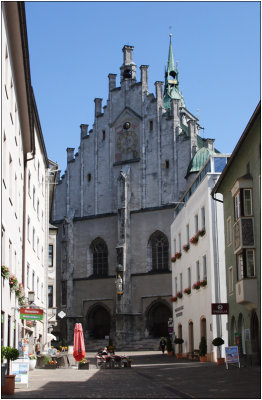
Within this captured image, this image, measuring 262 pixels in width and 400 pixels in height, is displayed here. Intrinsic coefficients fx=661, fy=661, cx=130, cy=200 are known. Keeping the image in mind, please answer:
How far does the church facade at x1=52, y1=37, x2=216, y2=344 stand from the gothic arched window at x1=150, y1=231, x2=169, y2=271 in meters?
0.09

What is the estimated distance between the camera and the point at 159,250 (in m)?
56.6

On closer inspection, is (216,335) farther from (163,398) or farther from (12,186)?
(163,398)

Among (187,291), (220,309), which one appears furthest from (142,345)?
(220,309)

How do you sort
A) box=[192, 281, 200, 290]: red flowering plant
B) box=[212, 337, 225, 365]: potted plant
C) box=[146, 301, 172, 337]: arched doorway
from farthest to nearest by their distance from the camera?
box=[146, 301, 172, 337]: arched doorway
box=[192, 281, 200, 290]: red flowering plant
box=[212, 337, 225, 365]: potted plant

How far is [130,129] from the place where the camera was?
60.2m

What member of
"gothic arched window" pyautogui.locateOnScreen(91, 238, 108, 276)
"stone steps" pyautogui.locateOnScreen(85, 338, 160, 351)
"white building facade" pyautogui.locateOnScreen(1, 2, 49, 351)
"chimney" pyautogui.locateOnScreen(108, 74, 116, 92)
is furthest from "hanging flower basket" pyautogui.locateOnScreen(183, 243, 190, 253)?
"chimney" pyautogui.locateOnScreen(108, 74, 116, 92)

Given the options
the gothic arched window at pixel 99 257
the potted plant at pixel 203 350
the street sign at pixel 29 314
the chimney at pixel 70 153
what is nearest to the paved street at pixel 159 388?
the street sign at pixel 29 314

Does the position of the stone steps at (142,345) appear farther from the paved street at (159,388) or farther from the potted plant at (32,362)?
the paved street at (159,388)

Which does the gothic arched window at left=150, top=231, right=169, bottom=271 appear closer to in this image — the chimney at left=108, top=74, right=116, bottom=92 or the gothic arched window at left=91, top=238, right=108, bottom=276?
the gothic arched window at left=91, top=238, right=108, bottom=276

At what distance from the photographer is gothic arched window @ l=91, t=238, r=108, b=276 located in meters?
59.1

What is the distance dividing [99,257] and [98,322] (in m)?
5.77

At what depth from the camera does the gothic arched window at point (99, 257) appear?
59062mm

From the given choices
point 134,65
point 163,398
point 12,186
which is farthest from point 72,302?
point 163,398

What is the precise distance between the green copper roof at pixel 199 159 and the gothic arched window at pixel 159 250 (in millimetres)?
6333
